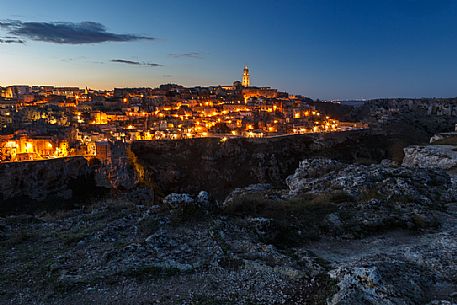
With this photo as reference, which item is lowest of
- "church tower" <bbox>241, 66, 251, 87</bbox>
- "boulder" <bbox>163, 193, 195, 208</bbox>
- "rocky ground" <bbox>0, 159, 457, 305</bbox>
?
"rocky ground" <bbox>0, 159, 457, 305</bbox>

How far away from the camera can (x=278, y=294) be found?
7242mm

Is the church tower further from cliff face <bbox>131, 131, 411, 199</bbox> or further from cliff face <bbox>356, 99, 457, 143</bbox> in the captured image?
cliff face <bbox>131, 131, 411, 199</bbox>

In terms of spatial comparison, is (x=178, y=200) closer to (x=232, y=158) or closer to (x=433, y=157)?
(x=433, y=157)

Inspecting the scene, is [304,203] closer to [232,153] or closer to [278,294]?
[278,294]

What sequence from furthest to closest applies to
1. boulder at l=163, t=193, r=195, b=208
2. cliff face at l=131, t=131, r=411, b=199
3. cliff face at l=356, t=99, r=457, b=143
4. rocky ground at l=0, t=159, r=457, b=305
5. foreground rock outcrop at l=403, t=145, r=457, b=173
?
cliff face at l=356, t=99, r=457, b=143 < cliff face at l=131, t=131, r=411, b=199 < foreground rock outcrop at l=403, t=145, r=457, b=173 < boulder at l=163, t=193, r=195, b=208 < rocky ground at l=0, t=159, r=457, b=305

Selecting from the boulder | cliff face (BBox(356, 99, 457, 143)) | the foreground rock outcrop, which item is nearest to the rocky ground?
the boulder

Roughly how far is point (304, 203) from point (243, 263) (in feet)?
21.7

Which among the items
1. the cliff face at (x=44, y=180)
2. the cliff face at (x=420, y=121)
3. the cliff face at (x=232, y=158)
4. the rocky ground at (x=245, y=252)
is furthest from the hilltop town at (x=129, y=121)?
the rocky ground at (x=245, y=252)

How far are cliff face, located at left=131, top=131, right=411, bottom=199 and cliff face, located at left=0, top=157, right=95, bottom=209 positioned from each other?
35.6 feet

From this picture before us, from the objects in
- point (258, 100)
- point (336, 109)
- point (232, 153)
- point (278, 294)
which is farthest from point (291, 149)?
point (336, 109)

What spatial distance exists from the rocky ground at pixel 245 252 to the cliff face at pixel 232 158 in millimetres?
41955

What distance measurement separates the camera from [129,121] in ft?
272

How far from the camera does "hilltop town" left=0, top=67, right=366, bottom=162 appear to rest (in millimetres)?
55656

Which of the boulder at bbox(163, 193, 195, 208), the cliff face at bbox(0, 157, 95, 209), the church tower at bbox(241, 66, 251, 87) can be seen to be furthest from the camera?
the church tower at bbox(241, 66, 251, 87)
